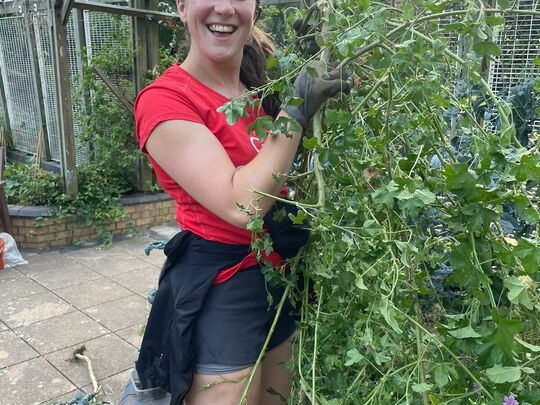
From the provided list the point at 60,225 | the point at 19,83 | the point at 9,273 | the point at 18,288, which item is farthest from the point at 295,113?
the point at 19,83

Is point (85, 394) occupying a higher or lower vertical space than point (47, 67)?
lower

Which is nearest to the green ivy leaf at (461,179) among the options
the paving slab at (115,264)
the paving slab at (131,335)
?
the paving slab at (131,335)

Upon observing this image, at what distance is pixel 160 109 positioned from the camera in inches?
58.0

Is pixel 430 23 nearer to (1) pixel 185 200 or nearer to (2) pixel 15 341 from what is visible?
(1) pixel 185 200

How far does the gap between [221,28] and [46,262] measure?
3964 mm

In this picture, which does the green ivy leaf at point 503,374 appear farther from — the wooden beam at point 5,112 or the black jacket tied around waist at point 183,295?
the wooden beam at point 5,112

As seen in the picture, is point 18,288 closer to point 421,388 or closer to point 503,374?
point 421,388

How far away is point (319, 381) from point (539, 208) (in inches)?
23.8

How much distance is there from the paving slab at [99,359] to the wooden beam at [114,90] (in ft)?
9.27

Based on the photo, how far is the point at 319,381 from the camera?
4.24 feet

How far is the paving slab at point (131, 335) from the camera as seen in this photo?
11.7ft

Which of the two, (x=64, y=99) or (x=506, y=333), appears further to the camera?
(x=64, y=99)

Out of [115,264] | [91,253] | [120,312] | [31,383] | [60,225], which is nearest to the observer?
[31,383]

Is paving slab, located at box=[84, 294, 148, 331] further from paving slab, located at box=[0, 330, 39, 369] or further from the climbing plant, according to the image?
the climbing plant
